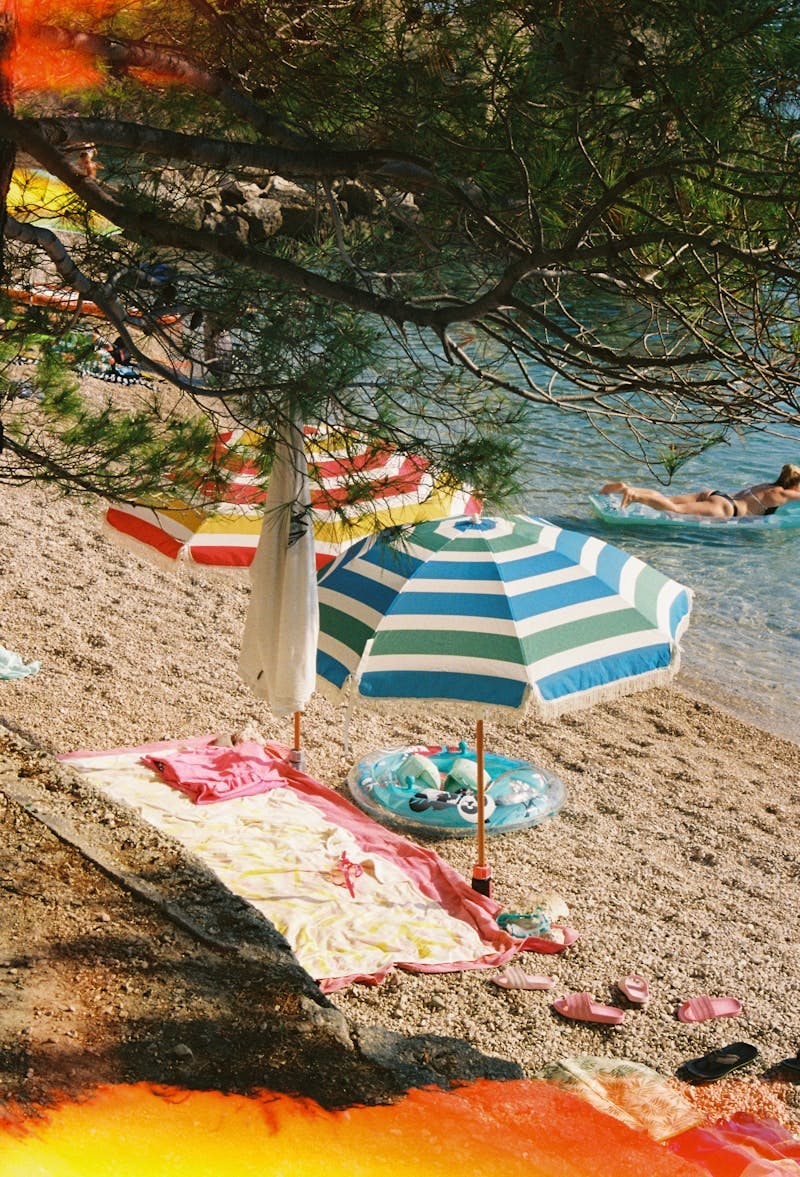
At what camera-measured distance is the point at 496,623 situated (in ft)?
19.0

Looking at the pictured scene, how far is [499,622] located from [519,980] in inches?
61.8

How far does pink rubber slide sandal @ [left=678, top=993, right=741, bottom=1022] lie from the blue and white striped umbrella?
1.36 meters

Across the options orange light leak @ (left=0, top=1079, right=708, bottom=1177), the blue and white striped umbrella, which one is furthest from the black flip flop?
the blue and white striped umbrella

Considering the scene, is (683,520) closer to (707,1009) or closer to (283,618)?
(283,618)

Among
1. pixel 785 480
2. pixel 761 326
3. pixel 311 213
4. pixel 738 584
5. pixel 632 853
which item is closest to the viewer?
pixel 761 326

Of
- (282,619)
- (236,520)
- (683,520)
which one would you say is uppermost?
(683,520)

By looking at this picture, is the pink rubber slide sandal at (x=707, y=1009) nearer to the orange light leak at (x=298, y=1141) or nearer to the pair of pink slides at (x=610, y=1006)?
the pair of pink slides at (x=610, y=1006)

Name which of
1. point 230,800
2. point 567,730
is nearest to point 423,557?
point 230,800

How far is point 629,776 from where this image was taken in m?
8.23

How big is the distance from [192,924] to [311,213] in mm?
2579

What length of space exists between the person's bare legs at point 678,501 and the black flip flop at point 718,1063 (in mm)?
11107

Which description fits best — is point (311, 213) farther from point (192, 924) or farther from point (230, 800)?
point (230, 800)

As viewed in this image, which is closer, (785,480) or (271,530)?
(271,530)

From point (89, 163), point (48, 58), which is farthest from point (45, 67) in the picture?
point (89, 163)
